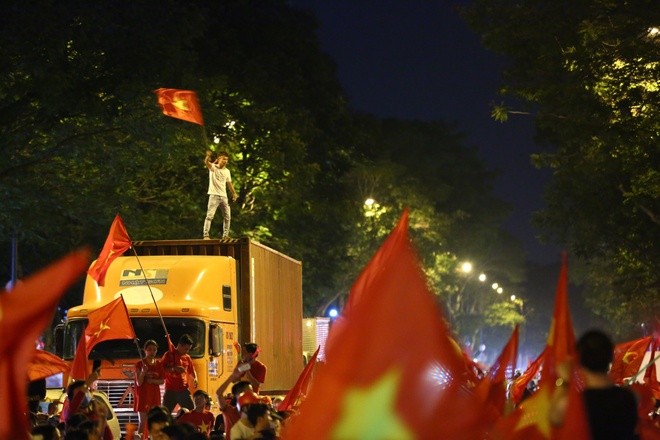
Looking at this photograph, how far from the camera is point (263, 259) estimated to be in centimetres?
1944

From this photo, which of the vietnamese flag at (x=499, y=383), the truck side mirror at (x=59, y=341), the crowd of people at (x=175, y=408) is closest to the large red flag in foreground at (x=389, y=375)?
the crowd of people at (x=175, y=408)

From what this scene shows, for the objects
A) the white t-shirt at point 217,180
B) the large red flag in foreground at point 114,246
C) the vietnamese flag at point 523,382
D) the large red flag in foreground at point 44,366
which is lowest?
the vietnamese flag at point 523,382

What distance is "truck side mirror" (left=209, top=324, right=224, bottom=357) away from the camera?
16656 mm

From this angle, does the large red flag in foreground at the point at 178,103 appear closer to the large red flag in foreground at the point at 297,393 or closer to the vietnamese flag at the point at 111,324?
the vietnamese flag at the point at 111,324

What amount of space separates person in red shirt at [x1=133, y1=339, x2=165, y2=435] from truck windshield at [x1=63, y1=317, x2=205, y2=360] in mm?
1987

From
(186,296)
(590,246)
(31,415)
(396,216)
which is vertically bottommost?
(31,415)

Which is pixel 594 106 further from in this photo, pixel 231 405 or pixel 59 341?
pixel 231 405

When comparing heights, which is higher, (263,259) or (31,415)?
(263,259)

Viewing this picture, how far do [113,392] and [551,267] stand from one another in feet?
505

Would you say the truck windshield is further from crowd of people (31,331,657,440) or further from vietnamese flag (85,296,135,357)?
crowd of people (31,331,657,440)

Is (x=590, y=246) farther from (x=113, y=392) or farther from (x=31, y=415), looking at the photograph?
(x=31, y=415)

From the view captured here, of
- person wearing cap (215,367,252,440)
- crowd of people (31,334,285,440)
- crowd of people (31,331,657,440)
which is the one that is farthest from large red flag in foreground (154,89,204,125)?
person wearing cap (215,367,252,440)

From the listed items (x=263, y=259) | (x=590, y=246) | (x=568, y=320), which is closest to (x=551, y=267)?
(x=590, y=246)

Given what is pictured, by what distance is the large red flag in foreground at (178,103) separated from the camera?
21.9 m
